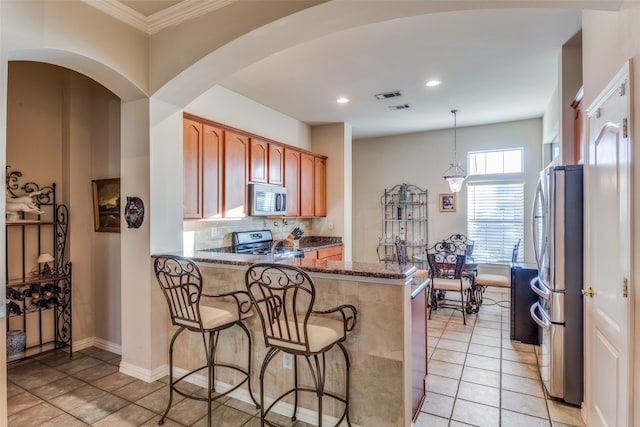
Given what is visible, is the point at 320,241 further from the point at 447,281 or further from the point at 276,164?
the point at 447,281

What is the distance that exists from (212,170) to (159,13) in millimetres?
1463

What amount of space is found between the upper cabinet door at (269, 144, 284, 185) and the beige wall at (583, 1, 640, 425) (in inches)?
130

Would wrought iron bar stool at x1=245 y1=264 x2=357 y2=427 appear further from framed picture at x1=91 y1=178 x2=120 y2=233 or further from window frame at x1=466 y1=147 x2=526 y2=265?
window frame at x1=466 y1=147 x2=526 y2=265

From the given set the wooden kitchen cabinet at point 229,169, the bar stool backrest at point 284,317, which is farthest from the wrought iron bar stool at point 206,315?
the wooden kitchen cabinet at point 229,169

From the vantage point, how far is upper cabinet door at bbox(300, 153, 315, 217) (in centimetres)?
520

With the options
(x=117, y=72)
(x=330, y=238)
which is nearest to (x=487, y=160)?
(x=330, y=238)

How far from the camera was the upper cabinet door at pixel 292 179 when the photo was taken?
15.9ft

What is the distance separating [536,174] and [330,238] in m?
3.53

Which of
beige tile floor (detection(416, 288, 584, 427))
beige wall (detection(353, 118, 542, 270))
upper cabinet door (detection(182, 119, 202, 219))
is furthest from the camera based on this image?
beige wall (detection(353, 118, 542, 270))

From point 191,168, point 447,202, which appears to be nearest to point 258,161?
point 191,168

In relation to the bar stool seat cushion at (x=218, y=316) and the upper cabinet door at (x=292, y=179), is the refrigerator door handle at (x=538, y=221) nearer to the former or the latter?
the bar stool seat cushion at (x=218, y=316)

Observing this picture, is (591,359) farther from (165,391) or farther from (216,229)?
(216,229)

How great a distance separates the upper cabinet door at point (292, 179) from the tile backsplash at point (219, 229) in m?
0.34

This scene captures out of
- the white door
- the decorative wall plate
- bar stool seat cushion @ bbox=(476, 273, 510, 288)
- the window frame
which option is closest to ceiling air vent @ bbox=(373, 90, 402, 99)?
the white door
